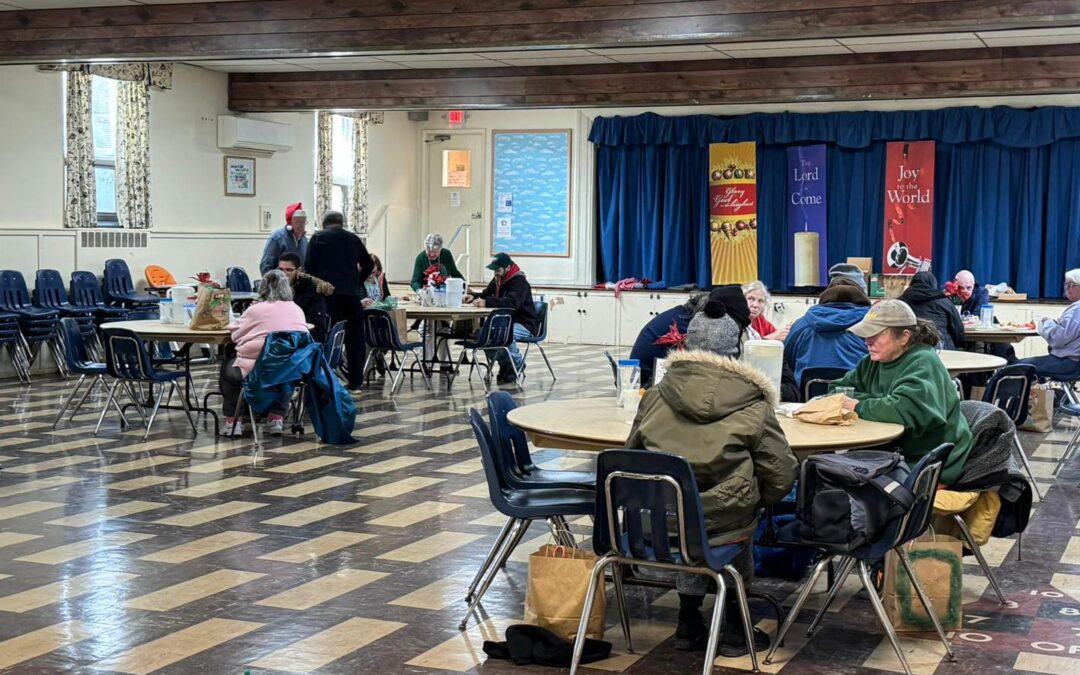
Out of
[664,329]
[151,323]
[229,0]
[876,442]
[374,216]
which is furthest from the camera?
[374,216]

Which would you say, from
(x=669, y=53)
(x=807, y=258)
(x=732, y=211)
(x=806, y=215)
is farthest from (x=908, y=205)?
(x=669, y=53)

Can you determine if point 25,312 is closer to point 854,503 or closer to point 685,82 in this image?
point 685,82

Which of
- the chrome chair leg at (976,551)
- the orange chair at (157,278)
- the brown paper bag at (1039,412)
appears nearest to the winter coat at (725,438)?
the chrome chair leg at (976,551)

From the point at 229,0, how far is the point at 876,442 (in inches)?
274

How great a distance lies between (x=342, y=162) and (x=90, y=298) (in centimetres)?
491

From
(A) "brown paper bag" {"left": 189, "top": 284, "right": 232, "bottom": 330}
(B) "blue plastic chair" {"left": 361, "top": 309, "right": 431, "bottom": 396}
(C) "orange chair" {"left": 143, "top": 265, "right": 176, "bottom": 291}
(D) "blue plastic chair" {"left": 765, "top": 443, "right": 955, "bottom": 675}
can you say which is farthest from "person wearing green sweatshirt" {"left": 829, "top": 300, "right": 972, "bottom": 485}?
(C) "orange chair" {"left": 143, "top": 265, "right": 176, "bottom": 291}

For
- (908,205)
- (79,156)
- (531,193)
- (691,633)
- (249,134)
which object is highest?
(249,134)

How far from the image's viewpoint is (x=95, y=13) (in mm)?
10109

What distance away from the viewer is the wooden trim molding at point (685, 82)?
11594mm

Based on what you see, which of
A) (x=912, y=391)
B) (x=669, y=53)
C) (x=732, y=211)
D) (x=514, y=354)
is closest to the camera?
(x=912, y=391)

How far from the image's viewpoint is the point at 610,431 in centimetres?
445

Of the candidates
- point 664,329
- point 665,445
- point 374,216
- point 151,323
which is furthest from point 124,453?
point 374,216

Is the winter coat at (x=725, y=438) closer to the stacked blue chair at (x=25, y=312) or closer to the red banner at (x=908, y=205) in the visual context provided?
the stacked blue chair at (x=25, y=312)

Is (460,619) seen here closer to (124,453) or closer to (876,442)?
(876,442)
